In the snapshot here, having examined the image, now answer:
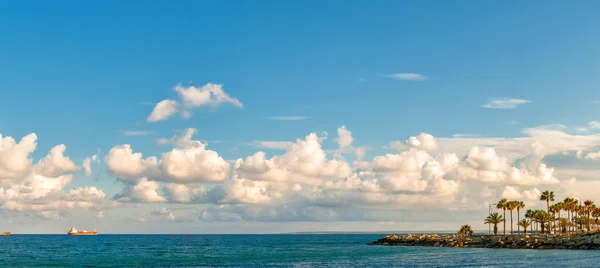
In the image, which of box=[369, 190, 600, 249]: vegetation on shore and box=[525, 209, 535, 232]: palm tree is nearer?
box=[369, 190, 600, 249]: vegetation on shore

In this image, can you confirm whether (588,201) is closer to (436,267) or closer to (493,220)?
(493,220)

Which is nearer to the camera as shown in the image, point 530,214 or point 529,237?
point 529,237

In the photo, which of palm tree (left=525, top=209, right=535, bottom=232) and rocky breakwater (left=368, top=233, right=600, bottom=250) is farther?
palm tree (left=525, top=209, right=535, bottom=232)

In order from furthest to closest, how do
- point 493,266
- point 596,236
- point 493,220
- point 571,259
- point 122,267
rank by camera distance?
point 493,220 < point 596,236 < point 122,267 < point 571,259 < point 493,266

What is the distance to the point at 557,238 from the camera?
130 m

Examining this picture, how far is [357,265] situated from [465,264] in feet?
58.1

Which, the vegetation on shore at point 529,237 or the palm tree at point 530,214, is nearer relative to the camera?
the vegetation on shore at point 529,237

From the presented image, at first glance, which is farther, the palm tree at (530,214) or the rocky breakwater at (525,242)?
the palm tree at (530,214)

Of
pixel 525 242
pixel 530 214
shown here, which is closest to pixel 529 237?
pixel 525 242

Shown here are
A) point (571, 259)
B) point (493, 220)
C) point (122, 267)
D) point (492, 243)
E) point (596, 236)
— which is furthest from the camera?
point (493, 220)

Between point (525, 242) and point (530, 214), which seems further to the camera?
point (530, 214)

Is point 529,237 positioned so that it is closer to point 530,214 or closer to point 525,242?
point 525,242

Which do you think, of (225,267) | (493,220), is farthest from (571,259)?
(493,220)

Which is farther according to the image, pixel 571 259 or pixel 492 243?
pixel 492 243
